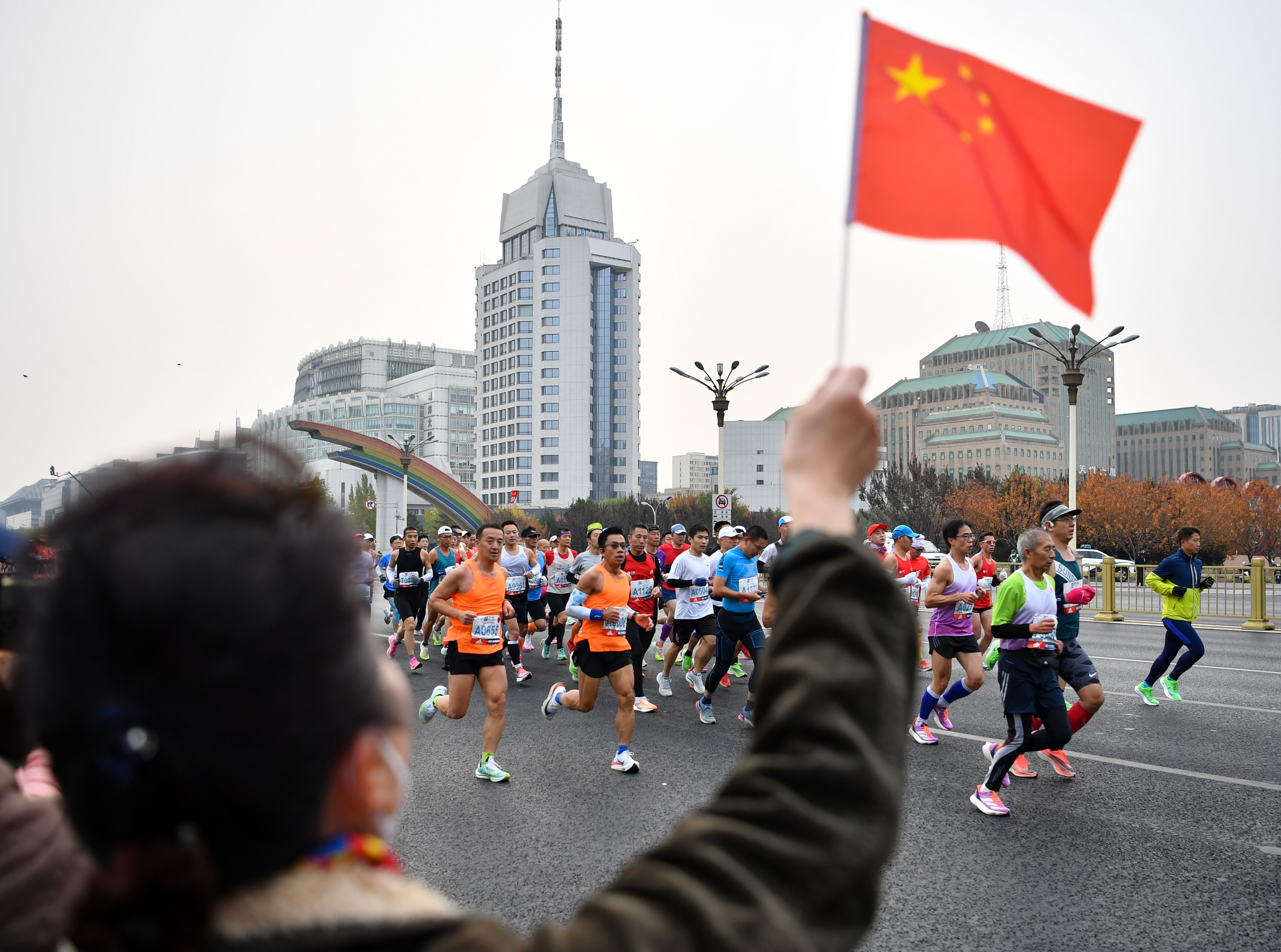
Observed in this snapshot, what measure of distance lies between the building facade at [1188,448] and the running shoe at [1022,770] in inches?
6388

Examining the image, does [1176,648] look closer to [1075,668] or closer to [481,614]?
[1075,668]

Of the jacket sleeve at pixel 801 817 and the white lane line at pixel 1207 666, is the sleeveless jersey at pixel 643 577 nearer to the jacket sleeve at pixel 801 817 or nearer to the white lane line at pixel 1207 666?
the white lane line at pixel 1207 666

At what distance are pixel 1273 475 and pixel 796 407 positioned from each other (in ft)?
601

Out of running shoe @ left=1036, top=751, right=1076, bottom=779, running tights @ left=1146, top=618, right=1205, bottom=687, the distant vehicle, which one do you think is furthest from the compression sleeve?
running tights @ left=1146, top=618, right=1205, bottom=687

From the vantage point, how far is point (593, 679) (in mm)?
8508

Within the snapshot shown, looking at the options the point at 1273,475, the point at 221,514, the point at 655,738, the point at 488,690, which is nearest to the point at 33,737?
the point at 221,514

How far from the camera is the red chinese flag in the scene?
5.93 feet

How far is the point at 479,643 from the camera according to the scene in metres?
7.92

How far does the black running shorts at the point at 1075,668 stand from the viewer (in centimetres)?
733

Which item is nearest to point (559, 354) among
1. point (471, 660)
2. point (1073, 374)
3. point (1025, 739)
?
point (1073, 374)

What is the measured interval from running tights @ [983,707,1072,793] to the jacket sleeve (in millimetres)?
6095

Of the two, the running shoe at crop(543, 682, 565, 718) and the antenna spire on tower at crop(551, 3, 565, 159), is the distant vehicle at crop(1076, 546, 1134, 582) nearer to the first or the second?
the running shoe at crop(543, 682, 565, 718)

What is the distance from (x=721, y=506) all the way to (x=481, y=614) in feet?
64.7

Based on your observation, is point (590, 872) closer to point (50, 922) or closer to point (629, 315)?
point (50, 922)
